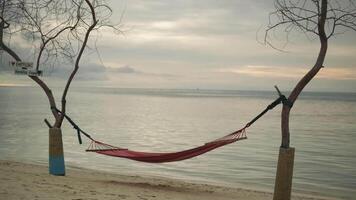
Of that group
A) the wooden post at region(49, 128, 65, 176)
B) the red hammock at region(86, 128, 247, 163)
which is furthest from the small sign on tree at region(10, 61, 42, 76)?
the red hammock at region(86, 128, 247, 163)

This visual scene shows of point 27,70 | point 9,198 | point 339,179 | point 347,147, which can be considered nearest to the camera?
point 9,198

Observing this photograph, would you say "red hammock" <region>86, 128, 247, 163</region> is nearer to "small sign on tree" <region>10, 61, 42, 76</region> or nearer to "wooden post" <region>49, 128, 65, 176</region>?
"wooden post" <region>49, 128, 65, 176</region>

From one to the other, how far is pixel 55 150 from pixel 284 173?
458cm

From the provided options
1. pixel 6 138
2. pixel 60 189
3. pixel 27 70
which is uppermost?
pixel 27 70

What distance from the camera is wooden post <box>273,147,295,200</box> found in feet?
19.4

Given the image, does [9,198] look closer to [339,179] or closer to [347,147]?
[339,179]

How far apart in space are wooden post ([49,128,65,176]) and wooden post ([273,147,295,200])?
4.40 meters

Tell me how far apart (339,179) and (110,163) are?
7545mm

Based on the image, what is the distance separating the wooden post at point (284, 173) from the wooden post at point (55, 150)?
4.40m

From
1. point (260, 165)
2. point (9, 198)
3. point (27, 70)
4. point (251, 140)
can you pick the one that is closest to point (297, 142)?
point (251, 140)

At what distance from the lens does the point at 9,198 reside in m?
5.54

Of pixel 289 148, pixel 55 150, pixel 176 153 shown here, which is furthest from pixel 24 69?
pixel 289 148

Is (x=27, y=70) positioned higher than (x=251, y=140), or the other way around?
(x=27, y=70)

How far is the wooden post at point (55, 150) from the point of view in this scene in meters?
8.49
